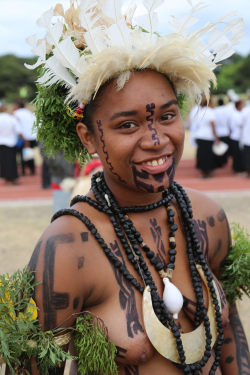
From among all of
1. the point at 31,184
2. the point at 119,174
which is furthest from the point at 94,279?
the point at 31,184

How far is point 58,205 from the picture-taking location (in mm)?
5652

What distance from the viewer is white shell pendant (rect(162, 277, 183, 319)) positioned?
176 centimetres

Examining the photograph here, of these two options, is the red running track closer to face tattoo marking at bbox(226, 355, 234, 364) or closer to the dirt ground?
the dirt ground

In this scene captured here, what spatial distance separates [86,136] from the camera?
187cm

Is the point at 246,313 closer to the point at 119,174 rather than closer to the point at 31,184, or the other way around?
the point at 119,174

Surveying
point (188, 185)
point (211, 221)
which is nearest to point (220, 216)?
point (211, 221)

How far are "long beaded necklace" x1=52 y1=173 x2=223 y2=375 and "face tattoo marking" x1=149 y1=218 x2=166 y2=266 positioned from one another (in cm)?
3

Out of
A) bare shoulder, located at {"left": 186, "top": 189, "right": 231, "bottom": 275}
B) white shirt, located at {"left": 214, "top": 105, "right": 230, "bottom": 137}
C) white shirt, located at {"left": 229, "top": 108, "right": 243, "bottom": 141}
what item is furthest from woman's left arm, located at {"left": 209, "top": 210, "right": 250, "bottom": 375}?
white shirt, located at {"left": 214, "top": 105, "right": 230, "bottom": 137}

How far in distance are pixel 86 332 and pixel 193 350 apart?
45 centimetres

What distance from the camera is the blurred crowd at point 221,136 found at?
11.3 meters

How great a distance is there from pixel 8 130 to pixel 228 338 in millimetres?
10245

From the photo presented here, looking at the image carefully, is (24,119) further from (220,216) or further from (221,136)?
(220,216)

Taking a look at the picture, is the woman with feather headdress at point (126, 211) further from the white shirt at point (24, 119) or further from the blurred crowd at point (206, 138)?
the white shirt at point (24, 119)

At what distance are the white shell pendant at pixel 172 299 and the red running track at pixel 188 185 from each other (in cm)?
872
